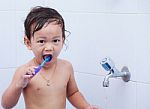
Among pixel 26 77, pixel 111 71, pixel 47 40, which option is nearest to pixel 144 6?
pixel 111 71

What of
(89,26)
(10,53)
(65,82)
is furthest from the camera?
(10,53)

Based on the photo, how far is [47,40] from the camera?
1.32 metres

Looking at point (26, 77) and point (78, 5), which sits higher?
point (78, 5)

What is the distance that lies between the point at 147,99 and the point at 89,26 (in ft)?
1.38

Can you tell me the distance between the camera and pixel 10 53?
5.63 ft

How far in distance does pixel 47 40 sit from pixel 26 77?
17cm

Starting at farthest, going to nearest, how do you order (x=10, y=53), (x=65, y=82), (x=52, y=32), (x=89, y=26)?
(x=10, y=53)
(x=89, y=26)
(x=65, y=82)
(x=52, y=32)

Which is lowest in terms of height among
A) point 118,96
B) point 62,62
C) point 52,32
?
point 118,96

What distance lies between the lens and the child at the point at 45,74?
1.32m

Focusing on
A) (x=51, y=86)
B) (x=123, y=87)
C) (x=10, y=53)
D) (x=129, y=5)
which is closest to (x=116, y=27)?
(x=129, y=5)

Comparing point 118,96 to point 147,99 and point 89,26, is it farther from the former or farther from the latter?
point 89,26

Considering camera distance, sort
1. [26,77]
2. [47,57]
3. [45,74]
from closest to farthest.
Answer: [26,77] → [47,57] → [45,74]

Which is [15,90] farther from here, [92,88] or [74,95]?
[92,88]

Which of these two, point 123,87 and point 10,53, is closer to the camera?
point 123,87
